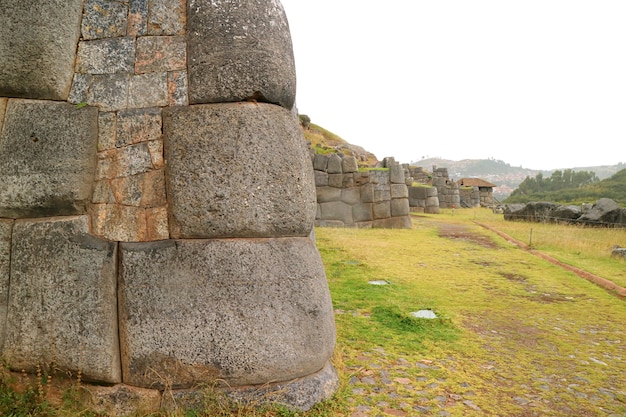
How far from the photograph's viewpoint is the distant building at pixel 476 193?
33438 millimetres

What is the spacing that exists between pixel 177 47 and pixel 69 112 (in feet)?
2.67

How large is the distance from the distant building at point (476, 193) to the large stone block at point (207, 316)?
31.5 meters

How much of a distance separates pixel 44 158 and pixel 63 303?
93cm

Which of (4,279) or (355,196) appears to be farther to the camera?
(355,196)

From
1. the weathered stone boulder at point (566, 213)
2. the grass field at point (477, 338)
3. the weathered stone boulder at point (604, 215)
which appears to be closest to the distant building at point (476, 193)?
the weathered stone boulder at point (566, 213)

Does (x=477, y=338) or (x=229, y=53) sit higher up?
(x=229, y=53)

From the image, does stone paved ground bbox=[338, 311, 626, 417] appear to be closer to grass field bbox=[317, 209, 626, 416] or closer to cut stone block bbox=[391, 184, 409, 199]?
grass field bbox=[317, 209, 626, 416]

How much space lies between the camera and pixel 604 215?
14961 millimetres

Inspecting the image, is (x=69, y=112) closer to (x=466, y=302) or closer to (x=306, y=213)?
(x=306, y=213)

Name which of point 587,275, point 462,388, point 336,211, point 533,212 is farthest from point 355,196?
point 462,388

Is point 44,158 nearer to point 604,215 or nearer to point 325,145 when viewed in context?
point 604,215

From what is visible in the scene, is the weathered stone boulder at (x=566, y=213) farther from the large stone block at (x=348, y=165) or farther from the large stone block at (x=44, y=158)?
the large stone block at (x=44, y=158)

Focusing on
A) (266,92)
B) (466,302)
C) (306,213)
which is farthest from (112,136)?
(466,302)

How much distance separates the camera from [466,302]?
18.6ft
